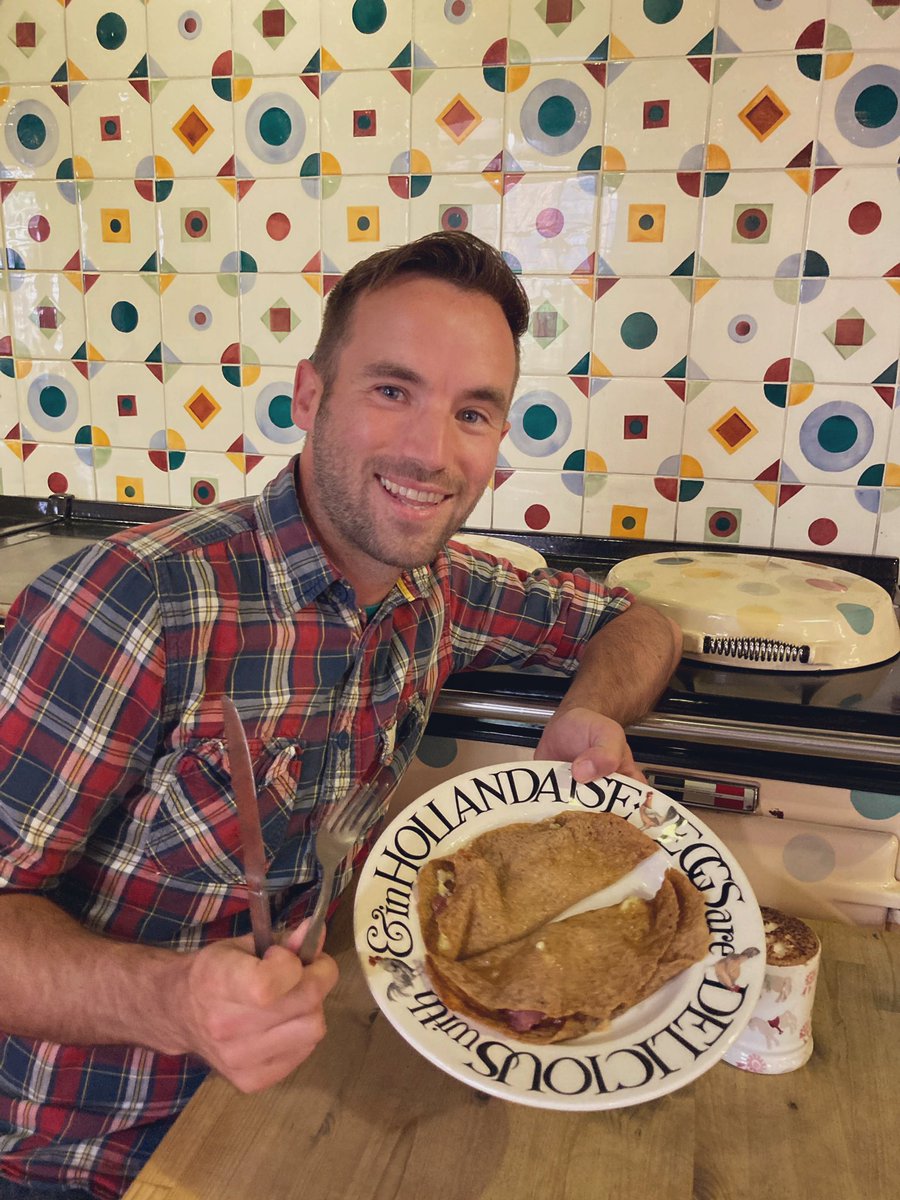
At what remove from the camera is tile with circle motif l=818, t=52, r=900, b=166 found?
1.49 metres

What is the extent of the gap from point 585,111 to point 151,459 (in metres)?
1.10

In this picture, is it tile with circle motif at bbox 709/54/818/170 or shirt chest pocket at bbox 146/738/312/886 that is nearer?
shirt chest pocket at bbox 146/738/312/886

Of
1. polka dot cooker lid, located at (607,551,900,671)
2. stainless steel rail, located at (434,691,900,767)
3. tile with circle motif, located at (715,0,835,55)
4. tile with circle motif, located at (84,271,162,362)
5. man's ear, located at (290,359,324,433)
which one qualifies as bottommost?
stainless steel rail, located at (434,691,900,767)

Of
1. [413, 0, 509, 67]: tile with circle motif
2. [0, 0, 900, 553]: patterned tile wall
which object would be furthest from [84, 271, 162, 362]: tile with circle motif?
[413, 0, 509, 67]: tile with circle motif

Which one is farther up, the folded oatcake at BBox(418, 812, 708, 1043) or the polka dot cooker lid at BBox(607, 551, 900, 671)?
the polka dot cooker lid at BBox(607, 551, 900, 671)

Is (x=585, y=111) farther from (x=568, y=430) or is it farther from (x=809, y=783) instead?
(x=809, y=783)

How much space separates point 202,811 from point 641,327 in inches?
47.2

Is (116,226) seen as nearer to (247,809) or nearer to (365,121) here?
(365,121)

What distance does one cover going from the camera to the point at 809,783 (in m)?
1.18

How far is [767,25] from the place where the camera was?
152 centimetres

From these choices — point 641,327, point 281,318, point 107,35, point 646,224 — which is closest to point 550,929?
point 641,327

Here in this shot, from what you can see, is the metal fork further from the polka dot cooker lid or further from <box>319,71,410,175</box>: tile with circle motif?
<box>319,71,410,175</box>: tile with circle motif

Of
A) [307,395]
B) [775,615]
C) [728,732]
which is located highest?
[307,395]

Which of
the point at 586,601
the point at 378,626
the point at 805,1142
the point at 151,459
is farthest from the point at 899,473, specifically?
the point at 151,459
